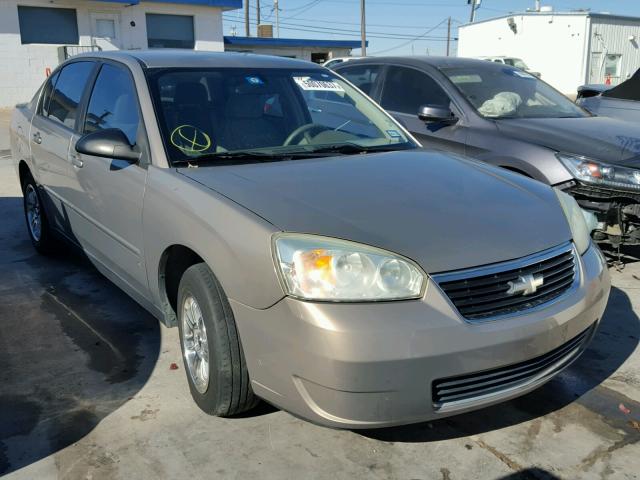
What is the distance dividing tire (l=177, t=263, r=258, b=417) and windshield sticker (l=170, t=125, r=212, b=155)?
0.73 m

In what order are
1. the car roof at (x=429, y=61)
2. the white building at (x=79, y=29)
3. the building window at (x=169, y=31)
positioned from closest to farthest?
the car roof at (x=429, y=61) → the white building at (x=79, y=29) → the building window at (x=169, y=31)

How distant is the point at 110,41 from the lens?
2327 centimetres

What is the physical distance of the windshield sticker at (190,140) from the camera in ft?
10.8

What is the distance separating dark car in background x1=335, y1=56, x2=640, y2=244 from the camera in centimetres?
471

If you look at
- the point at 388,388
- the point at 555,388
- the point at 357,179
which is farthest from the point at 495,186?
the point at 388,388

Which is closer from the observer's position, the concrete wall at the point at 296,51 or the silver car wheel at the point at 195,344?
the silver car wheel at the point at 195,344

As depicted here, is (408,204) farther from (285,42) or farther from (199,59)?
(285,42)

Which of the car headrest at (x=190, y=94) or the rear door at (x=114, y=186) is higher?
the car headrest at (x=190, y=94)

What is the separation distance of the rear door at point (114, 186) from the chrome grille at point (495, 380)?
170 centimetres

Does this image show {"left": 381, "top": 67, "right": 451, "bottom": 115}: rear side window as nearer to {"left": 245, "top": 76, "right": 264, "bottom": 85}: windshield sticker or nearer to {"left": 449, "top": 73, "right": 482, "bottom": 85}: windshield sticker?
{"left": 449, "top": 73, "right": 482, "bottom": 85}: windshield sticker

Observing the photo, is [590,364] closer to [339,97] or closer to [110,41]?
[339,97]

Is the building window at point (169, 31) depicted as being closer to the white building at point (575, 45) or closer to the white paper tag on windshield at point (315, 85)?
the white building at point (575, 45)

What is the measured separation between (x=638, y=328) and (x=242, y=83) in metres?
2.87

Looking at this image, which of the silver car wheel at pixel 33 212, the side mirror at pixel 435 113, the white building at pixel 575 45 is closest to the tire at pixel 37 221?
the silver car wheel at pixel 33 212
